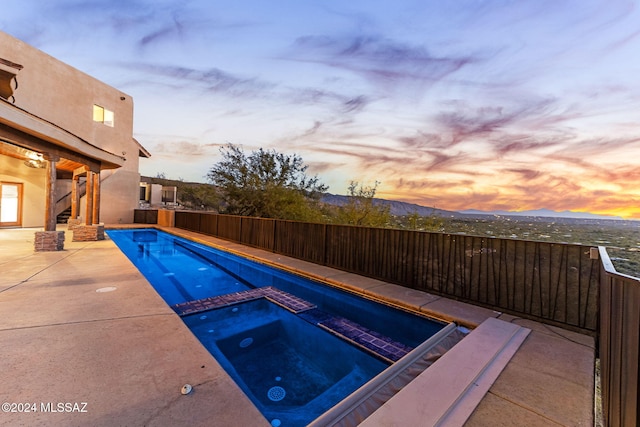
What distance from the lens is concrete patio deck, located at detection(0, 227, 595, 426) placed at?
1662 mm

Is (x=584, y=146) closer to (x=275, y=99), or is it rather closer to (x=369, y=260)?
(x=369, y=260)

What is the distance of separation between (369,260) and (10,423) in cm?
471

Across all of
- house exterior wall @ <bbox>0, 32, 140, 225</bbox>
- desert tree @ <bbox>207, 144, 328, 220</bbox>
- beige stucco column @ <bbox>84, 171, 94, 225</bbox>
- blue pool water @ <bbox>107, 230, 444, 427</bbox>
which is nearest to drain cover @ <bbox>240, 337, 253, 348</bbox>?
blue pool water @ <bbox>107, 230, 444, 427</bbox>

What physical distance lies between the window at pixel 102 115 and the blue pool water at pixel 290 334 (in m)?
12.0

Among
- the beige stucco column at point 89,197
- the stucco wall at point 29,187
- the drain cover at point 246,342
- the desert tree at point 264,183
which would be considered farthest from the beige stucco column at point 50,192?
the stucco wall at point 29,187

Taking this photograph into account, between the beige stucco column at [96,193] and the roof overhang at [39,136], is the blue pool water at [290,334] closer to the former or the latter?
the roof overhang at [39,136]

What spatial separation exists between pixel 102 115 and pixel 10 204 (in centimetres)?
550

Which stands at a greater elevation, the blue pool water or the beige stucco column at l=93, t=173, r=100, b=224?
the beige stucco column at l=93, t=173, r=100, b=224

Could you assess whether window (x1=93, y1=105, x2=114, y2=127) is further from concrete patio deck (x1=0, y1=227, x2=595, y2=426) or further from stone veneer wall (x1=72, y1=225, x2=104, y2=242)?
concrete patio deck (x1=0, y1=227, x2=595, y2=426)

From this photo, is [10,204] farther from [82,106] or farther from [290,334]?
[290,334]

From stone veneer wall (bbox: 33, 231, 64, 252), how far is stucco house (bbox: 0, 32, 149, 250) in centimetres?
2

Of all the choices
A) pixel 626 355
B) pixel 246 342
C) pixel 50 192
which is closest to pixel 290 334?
pixel 246 342

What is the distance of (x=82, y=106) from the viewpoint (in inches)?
508

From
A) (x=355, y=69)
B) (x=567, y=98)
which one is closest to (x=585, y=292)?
(x=567, y=98)
